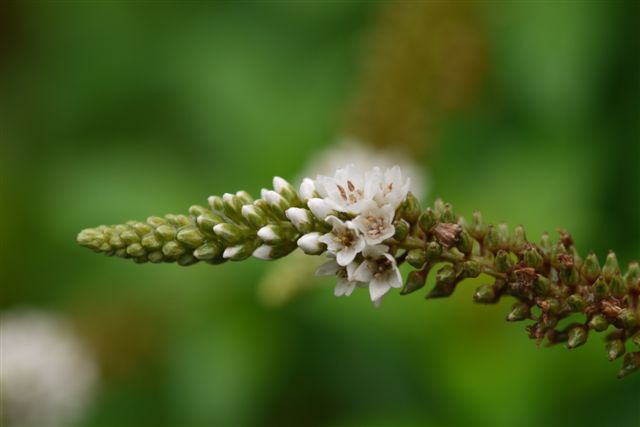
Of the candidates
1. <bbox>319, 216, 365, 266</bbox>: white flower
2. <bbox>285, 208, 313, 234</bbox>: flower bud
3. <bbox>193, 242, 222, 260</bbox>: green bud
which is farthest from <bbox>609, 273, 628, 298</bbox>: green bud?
<bbox>193, 242, 222, 260</bbox>: green bud

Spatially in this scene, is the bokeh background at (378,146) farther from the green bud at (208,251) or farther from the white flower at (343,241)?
the white flower at (343,241)

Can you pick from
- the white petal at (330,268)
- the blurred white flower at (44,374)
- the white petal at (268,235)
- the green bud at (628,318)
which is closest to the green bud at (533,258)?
the green bud at (628,318)

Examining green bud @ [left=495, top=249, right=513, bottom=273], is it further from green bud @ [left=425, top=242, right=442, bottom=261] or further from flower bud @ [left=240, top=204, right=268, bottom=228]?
flower bud @ [left=240, top=204, right=268, bottom=228]

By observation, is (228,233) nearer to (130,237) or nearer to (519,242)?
(130,237)

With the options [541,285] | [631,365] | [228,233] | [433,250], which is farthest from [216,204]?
[631,365]

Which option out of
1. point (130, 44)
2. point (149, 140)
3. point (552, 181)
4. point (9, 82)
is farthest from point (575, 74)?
point (9, 82)

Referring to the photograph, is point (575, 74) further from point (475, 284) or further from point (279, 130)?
point (279, 130)
